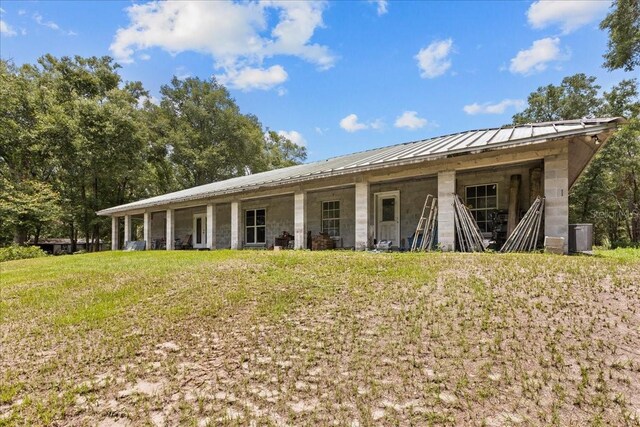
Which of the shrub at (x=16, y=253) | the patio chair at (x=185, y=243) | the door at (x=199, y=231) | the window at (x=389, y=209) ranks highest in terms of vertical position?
the window at (x=389, y=209)

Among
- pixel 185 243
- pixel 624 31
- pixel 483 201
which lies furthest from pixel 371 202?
pixel 624 31

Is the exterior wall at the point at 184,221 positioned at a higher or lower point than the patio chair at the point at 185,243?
higher

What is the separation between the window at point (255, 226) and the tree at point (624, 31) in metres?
18.9

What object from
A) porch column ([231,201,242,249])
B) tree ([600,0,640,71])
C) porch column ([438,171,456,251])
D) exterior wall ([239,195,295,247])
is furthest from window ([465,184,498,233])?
tree ([600,0,640,71])

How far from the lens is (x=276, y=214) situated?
16109 mm

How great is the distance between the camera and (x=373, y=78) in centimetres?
1872

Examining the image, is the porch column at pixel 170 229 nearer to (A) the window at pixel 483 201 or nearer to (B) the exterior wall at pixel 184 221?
(B) the exterior wall at pixel 184 221

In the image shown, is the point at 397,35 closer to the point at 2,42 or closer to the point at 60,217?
the point at 60,217

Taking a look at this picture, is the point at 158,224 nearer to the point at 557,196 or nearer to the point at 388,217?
the point at 388,217

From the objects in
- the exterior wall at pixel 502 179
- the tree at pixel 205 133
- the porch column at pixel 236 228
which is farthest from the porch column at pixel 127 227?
the exterior wall at pixel 502 179

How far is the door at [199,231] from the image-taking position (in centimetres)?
1961

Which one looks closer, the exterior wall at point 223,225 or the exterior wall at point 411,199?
the exterior wall at point 411,199

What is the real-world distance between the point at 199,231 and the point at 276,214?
6.53 meters

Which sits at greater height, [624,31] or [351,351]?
[624,31]
